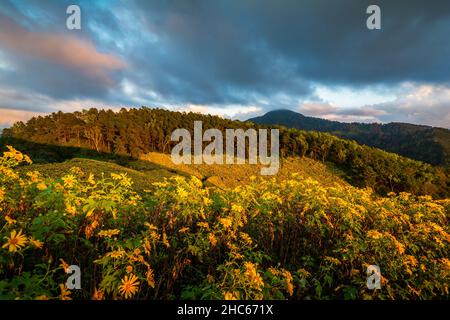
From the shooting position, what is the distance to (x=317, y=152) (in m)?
62.4

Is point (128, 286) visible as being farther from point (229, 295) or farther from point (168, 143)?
point (168, 143)

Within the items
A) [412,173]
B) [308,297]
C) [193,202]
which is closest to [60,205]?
[193,202]

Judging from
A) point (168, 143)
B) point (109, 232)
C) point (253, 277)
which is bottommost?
point (253, 277)

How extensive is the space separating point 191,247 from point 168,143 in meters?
60.9

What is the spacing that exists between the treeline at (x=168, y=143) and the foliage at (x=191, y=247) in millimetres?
52817

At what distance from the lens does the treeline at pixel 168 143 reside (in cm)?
5125

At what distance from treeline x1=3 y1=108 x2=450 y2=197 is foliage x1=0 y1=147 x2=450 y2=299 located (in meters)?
A: 52.8

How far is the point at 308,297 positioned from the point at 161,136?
203 feet

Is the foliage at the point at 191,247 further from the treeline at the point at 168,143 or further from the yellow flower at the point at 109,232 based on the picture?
the treeline at the point at 168,143

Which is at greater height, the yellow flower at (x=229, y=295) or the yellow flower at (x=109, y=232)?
the yellow flower at (x=109, y=232)

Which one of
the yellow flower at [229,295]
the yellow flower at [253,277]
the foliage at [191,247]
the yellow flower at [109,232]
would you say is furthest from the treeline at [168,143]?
the yellow flower at [229,295]

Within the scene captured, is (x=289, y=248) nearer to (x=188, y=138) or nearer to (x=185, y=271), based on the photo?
(x=185, y=271)

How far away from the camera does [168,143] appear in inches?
2480

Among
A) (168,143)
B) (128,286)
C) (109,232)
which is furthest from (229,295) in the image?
(168,143)
